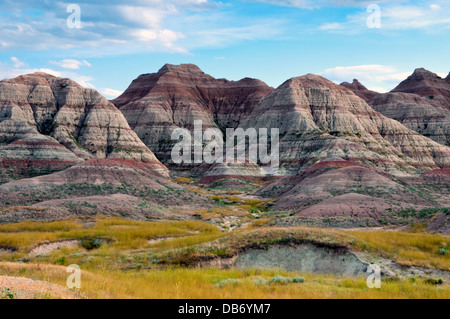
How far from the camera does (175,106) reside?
178 m

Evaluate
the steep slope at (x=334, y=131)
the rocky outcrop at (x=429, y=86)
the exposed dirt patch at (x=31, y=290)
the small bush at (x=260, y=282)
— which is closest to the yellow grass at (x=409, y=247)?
the small bush at (x=260, y=282)

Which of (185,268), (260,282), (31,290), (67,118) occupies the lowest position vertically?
(185,268)

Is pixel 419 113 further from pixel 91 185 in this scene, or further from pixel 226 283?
pixel 226 283

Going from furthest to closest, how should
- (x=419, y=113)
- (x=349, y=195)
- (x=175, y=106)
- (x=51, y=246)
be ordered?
(x=175, y=106)
(x=419, y=113)
(x=349, y=195)
(x=51, y=246)

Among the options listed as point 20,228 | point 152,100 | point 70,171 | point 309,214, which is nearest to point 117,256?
point 20,228

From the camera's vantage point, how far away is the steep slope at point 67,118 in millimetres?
107812

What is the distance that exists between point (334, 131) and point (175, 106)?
3117 inches

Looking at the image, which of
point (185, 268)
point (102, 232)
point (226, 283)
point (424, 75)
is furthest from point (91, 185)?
point (424, 75)

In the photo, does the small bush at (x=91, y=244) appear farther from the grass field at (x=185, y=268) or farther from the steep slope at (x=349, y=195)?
the steep slope at (x=349, y=195)

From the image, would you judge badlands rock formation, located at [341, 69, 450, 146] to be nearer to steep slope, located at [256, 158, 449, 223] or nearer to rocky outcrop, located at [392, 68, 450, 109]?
rocky outcrop, located at [392, 68, 450, 109]

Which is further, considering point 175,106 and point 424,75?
point 424,75

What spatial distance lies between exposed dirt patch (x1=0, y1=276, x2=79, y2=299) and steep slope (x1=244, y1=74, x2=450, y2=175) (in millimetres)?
97022

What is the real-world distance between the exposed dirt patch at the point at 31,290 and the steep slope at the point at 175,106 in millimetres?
137503
